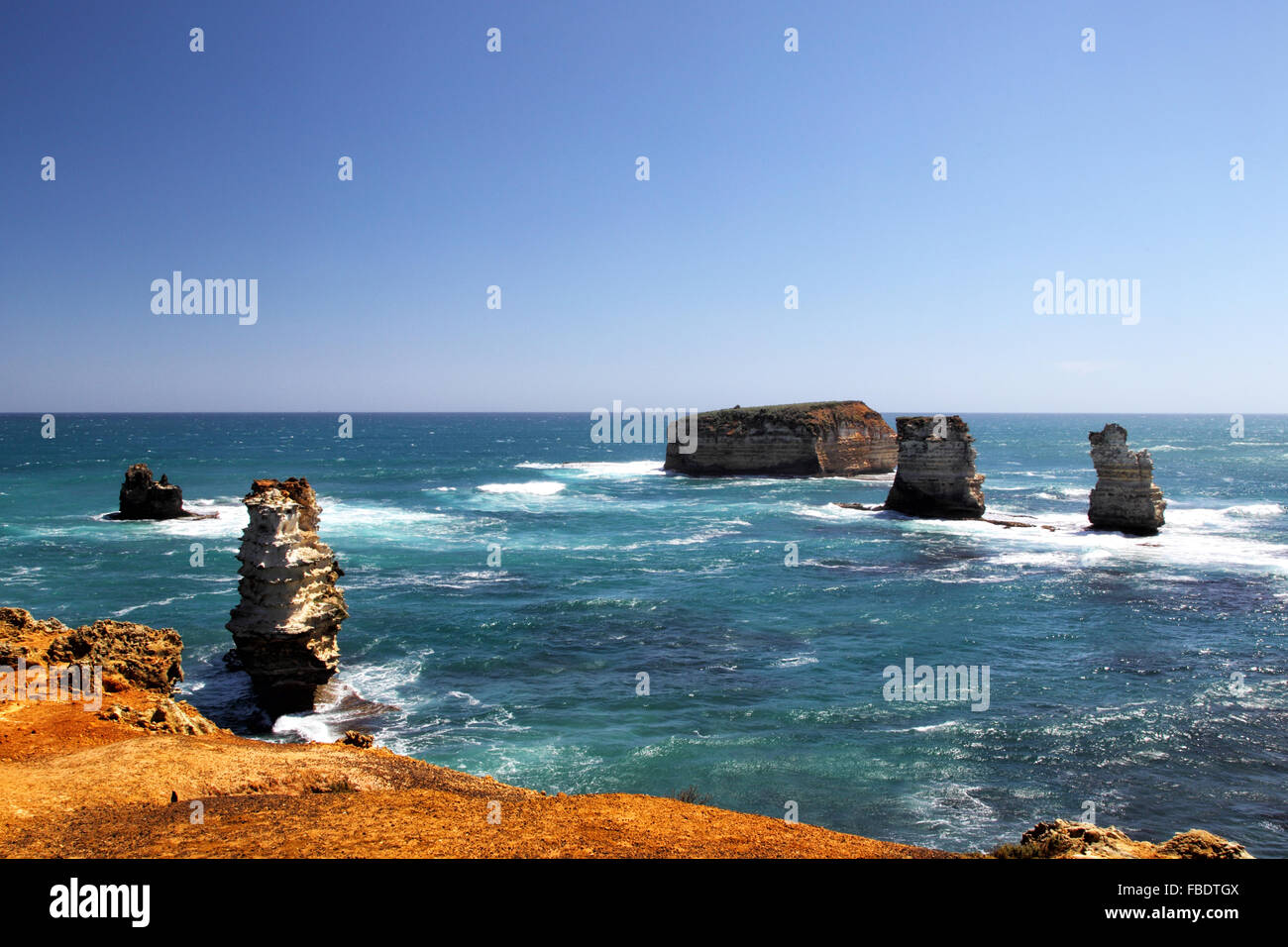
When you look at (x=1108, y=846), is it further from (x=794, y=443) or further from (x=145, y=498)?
(x=794, y=443)

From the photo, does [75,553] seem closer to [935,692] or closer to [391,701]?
[391,701]

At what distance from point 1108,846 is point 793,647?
636 inches

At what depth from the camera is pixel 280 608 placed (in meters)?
17.6

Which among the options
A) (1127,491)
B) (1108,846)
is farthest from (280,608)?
(1127,491)

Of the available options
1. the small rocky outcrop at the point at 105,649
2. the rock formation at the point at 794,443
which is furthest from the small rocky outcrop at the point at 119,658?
the rock formation at the point at 794,443

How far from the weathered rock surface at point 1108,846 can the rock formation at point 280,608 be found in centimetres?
1524

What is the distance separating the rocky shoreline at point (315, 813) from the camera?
791 centimetres

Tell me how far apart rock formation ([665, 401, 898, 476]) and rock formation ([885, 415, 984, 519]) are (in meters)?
26.0

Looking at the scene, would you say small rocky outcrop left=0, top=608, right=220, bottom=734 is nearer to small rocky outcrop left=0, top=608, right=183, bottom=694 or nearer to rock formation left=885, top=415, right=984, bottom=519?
small rocky outcrop left=0, top=608, right=183, bottom=694

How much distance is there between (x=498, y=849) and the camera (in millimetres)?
7973

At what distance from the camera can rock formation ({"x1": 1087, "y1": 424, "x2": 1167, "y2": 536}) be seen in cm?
3956

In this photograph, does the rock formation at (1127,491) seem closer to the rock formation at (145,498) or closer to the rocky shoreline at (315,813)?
the rocky shoreline at (315,813)

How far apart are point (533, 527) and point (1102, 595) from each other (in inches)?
1166

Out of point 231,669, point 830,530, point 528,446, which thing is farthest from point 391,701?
point 528,446
